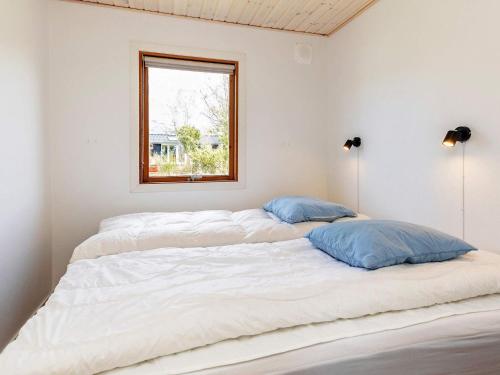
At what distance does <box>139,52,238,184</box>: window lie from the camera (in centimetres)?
290

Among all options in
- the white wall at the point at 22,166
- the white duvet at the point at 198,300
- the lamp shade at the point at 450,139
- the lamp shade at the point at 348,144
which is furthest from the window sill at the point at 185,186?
the lamp shade at the point at 450,139

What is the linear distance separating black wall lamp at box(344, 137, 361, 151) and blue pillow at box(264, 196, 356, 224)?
747 millimetres

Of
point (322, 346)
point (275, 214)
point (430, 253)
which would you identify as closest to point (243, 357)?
point (322, 346)

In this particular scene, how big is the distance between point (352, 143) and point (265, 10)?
1.44m

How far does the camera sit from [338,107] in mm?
3166

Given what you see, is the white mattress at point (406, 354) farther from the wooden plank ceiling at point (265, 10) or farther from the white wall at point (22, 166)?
the wooden plank ceiling at point (265, 10)

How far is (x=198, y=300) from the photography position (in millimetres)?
1023

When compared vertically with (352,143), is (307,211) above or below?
below

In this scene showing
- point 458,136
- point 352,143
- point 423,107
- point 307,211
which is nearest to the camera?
point 458,136

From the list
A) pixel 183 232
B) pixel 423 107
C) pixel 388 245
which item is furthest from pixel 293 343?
pixel 423 107

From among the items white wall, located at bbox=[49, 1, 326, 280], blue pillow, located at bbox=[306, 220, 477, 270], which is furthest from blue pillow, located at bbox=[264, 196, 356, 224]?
white wall, located at bbox=[49, 1, 326, 280]

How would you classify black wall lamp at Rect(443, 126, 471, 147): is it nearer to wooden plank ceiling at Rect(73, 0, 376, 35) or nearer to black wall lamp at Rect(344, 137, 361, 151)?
black wall lamp at Rect(344, 137, 361, 151)

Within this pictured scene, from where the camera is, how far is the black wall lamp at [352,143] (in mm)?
2812

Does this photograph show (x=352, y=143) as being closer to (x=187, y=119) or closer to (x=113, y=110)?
(x=187, y=119)
